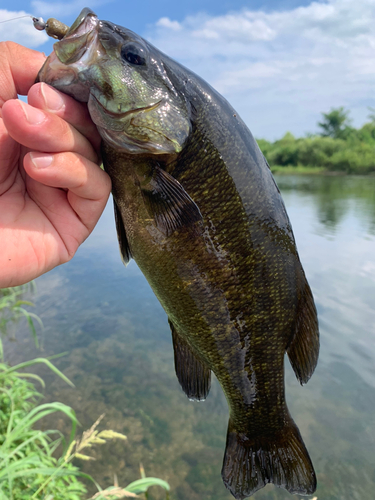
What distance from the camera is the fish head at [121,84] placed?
54.1 inches

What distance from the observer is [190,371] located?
1973 mm

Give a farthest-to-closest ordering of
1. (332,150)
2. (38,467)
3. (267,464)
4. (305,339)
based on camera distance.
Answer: (332,150)
(38,467)
(267,464)
(305,339)

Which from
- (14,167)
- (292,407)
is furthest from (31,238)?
(292,407)

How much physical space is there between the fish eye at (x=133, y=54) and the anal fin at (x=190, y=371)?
4.30 ft

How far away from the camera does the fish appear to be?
143cm

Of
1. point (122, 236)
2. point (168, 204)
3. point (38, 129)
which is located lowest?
point (122, 236)

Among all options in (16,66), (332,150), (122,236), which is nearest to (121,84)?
(16,66)

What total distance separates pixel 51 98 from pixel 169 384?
245 inches

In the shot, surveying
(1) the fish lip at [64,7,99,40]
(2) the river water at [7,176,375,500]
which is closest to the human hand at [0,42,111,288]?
(1) the fish lip at [64,7,99,40]

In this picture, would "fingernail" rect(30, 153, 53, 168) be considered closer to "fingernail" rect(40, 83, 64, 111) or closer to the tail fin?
"fingernail" rect(40, 83, 64, 111)

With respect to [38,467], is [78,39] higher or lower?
higher

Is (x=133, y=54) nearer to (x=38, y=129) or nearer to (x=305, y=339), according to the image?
(x=38, y=129)

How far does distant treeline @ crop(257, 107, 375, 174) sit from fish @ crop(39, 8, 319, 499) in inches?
1899

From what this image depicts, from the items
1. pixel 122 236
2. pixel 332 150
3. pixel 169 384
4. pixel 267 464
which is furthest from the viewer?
pixel 332 150
